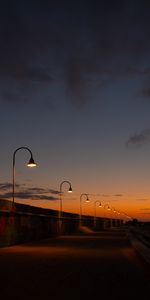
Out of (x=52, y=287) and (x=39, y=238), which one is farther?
(x=39, y=238)

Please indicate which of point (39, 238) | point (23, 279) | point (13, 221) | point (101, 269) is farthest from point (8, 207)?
point (23, 279)

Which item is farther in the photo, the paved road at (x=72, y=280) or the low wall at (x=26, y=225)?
the low wall at (x=26, y=225)

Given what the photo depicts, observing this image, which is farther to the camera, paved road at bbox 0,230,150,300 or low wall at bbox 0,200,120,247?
low wall at bbox 0,200,120,247

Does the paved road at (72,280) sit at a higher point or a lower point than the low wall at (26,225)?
lower

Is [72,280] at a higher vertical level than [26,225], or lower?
lower

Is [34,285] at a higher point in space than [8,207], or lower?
lower

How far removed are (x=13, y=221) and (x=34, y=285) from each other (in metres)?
23.1

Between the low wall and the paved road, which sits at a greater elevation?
the low wall

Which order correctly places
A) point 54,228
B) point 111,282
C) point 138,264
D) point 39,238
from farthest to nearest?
point 54,228
point 39,238
point 138,264
point 111,282

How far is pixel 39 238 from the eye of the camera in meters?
48.2

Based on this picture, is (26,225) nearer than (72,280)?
No

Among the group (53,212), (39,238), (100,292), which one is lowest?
(100,292)

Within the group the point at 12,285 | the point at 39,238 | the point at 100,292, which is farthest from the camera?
the point at 39,238

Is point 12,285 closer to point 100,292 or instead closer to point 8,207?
point 100,292
